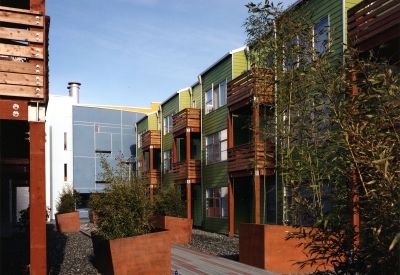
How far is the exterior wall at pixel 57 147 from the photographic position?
4212cm

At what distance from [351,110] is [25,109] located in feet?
19.1

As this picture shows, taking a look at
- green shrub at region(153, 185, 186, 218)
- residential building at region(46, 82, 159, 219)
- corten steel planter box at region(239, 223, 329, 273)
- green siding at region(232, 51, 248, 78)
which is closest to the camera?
corten steel planter box at region(239, 223, 329, 273)

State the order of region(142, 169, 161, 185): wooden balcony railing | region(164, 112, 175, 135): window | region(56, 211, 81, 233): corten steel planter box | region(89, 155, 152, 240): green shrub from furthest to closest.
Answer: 1. region(142, 169, 161, 185): wooden balcony railing
2. region(164, 112, 175, 135): window
3. region(56, 211, 81, 233): corten steel planter box
4. region(89, 155, 152, 240): green shrub

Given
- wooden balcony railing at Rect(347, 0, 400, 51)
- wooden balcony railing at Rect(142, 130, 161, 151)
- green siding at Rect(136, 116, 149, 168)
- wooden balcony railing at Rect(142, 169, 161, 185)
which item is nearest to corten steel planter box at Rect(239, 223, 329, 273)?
wooden balcony railing at Rect(347, 0, 400, 51)

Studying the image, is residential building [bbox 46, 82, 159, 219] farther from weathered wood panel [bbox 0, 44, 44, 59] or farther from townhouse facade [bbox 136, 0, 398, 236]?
weathered wood panel [bbox 0, 44, 44, 59]

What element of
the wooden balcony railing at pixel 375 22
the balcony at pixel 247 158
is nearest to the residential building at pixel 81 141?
the balcony at pixel 247 158

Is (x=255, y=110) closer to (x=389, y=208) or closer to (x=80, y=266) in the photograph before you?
(x=80, y=266)

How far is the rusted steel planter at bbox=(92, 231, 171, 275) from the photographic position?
9.90m

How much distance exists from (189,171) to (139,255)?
17.5 m

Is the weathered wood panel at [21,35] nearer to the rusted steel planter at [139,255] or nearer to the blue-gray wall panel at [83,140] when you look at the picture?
the rusted steel planter at [139,255]

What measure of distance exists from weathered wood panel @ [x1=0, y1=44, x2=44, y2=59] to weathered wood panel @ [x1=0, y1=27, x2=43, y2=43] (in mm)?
140

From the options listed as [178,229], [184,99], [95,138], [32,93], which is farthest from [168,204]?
[95,138]

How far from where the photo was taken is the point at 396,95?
4.29m

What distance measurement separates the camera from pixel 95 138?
148 feet
